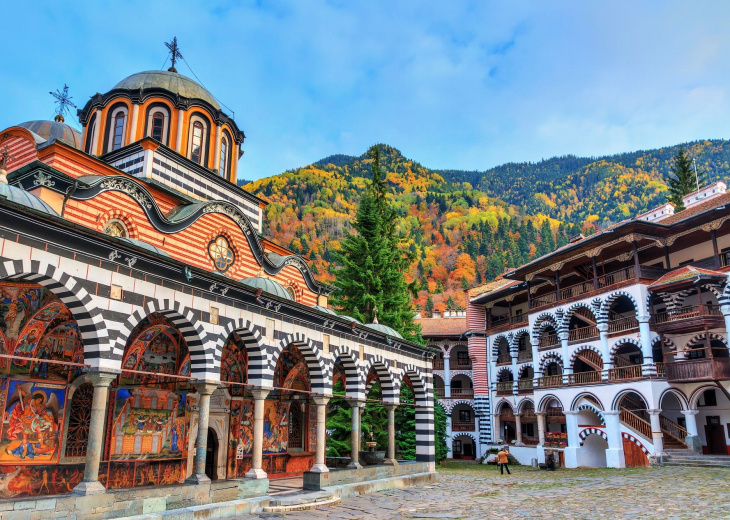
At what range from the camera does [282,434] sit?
16906 millimetres

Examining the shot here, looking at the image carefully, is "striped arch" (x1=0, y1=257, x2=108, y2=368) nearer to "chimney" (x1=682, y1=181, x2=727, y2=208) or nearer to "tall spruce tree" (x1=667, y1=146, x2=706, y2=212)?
"chimney" (x1=682, y1=181, x2=727, y2=208)

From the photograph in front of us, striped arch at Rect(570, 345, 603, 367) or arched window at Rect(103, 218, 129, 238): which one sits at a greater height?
arched window at Rect(103, 218, 129, 238)

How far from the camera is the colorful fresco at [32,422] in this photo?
986 centimetres

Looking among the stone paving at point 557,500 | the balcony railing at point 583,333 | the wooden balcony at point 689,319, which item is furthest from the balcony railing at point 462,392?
the stone paving at point 557,500

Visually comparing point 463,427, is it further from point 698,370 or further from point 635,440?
point 698,370

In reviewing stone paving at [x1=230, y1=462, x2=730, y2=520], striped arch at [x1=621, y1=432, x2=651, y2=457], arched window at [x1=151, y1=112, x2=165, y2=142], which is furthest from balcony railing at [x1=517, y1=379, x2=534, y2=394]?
arched window at [x1=151, y1=112, x2=165, y2=142]

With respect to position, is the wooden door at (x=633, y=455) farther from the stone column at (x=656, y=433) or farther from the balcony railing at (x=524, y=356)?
the balcony railing at (x=524, y=356)

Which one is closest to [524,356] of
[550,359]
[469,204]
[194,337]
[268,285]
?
[550,359]

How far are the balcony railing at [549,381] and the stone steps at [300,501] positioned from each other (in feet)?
59.2

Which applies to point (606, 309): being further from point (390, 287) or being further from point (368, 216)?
point (368, 216)

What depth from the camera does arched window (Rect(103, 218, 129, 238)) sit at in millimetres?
12959

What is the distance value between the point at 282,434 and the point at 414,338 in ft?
31.5

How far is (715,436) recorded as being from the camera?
23984mm

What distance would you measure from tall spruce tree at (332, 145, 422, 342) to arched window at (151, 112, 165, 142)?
964 cm
